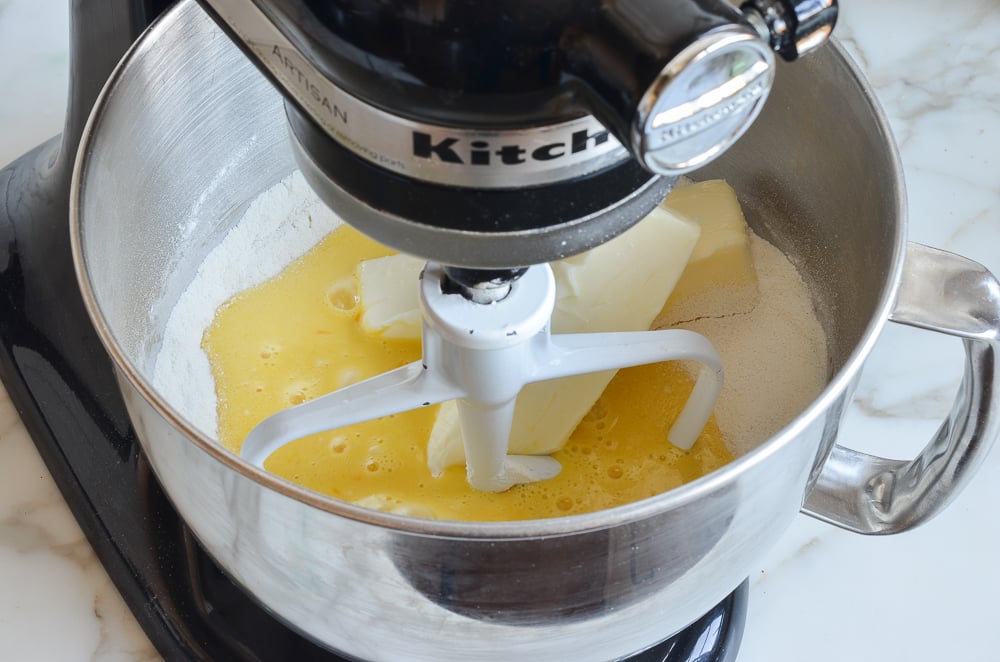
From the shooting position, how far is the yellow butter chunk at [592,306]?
1.81 feet

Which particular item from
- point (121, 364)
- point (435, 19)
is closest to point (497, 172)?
point (435, 19)

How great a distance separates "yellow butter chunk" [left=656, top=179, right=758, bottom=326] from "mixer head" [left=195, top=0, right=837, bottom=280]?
25 centimetres

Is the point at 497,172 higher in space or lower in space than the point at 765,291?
higher

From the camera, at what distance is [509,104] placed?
28 centimetres

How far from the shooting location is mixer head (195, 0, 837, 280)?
26 cm

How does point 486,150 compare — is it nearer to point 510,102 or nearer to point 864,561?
point 510,102

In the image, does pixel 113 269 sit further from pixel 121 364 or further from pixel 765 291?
pixel 765 291

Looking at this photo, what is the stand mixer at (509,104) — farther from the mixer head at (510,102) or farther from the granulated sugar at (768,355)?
the granulated sugar at (768,355)

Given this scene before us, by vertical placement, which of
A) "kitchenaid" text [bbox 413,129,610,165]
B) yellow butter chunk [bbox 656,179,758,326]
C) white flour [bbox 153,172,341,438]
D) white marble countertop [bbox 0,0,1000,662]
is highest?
"kitchenaid" text [bbox 413,129,610,165]

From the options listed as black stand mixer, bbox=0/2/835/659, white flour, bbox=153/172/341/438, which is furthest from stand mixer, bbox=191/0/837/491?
white flour, bbox=153/172/341/438

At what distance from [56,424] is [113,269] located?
0.13 m

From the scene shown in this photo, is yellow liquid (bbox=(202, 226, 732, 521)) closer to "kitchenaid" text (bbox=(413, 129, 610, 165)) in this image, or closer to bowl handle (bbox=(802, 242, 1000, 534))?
bowl handle (bbox=(802, 242, 1000, 534))

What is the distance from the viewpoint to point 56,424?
0.57m

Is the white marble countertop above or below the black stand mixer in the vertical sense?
below
